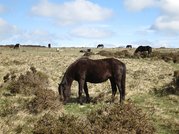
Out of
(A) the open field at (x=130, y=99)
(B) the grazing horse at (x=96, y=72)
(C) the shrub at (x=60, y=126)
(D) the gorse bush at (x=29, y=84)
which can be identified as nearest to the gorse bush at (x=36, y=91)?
(D) the gorse bush at (x=29, y=84)

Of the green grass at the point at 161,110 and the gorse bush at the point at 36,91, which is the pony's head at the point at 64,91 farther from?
the green grass at the point at 161,110

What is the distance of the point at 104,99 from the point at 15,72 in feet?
30.9

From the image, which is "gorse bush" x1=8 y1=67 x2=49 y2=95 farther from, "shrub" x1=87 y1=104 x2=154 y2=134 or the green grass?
"shrub" x1=87 y1=104 x2=154 y2=134

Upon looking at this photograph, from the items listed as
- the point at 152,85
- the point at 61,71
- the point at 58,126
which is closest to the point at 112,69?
the point at 152,85

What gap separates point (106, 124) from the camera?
11.5 m

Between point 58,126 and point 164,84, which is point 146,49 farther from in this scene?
point 58,126

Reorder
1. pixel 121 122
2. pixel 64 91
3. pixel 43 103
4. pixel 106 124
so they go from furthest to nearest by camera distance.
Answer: pixel 64 91 < pixel 43 103 < pixel 121 122 < pixel 106 124

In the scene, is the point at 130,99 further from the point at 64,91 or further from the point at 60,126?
the point at 60,126

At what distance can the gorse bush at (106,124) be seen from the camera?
11023 millimetres

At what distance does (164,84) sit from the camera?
832 inches

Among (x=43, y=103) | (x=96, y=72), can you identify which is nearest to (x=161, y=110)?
(x=96, y=72)

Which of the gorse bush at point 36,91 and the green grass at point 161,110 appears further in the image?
the gorse bush at point 36,91

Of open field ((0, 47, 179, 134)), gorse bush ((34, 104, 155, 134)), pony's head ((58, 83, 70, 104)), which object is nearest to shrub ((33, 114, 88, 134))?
gorse bush ((34, 104, 155, 134))

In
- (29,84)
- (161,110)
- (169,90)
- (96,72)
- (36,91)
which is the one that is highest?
(96,72)
